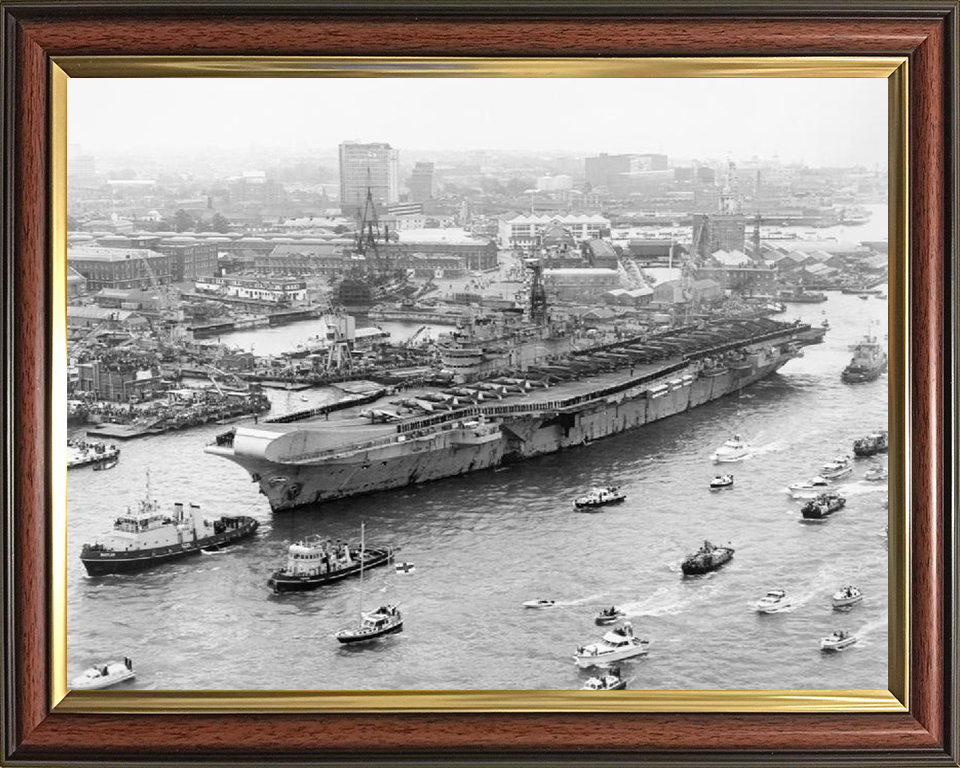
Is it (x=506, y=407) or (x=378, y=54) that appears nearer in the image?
(x=378, y=54)

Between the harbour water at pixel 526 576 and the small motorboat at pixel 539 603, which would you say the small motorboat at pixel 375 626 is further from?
the small motorboat at pixel 539 603

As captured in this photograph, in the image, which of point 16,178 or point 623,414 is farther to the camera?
point 623,414

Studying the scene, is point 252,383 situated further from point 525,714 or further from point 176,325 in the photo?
point 525,714

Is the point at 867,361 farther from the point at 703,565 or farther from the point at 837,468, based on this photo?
the point at 703,565

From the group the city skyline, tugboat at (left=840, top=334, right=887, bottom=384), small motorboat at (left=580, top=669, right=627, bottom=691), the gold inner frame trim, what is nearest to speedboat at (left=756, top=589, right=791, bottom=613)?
the gold inner frame trim

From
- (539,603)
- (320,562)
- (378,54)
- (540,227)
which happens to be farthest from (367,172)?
(539,603)

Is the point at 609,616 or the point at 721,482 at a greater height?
the point at 721,482

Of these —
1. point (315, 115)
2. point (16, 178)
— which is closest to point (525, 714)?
point (315, 115)
